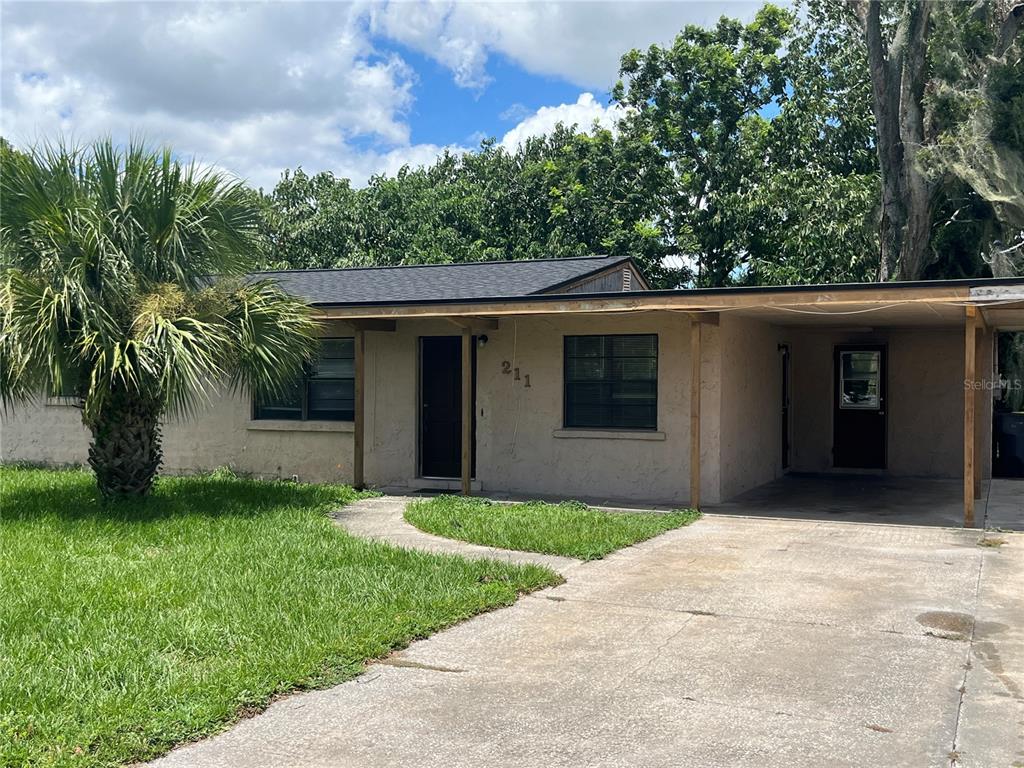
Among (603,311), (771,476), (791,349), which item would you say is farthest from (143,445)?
(791,349)

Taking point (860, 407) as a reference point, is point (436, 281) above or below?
above

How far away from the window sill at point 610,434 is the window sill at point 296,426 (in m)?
3.02

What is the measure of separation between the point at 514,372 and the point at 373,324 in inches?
77.3

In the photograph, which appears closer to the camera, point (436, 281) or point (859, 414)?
point (436, 281)

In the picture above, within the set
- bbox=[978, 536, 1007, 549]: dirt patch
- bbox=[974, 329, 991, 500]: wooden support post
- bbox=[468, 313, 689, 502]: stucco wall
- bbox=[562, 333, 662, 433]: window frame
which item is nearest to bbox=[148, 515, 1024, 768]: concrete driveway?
bbox=[978, 536, 1007, 549]: dirt patch

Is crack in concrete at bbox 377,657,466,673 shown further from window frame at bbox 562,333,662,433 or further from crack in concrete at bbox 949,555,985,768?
window frame at bbox 562,333,662,433

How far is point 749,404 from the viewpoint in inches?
527

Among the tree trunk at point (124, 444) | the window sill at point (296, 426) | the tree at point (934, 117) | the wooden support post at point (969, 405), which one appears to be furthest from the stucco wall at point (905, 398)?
the tree trunk at point (124, 444)

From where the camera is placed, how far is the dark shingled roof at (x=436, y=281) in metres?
13.5

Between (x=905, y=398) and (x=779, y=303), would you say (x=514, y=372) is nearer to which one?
Result: (x=779, y=303)

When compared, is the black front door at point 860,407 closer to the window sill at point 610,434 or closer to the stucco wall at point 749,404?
the stucco wall at point 749,404

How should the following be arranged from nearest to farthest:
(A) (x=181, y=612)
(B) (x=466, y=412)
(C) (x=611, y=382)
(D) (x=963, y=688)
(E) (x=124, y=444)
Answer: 1. (D) (x=963, y=688)
2. (A) (x=181, y=612)
3. (E) (x=124, y=444)
4. (B) (x=466, y=412)
5. (C) (x=611, y=382)

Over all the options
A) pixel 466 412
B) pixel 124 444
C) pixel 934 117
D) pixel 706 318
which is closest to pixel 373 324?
pixel 466 412

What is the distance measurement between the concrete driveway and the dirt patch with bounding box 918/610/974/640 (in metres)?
0.02
